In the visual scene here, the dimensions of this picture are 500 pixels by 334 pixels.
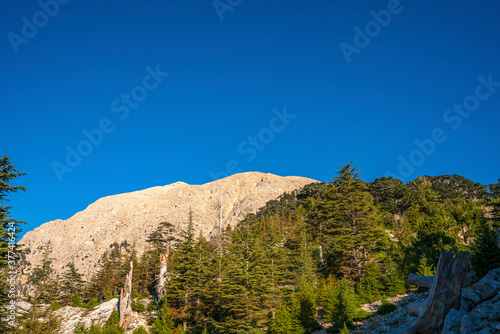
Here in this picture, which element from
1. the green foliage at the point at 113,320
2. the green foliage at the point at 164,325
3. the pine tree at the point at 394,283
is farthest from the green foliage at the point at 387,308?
the green foliage at the point at 113,320

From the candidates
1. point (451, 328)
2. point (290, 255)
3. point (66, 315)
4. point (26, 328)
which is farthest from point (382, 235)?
point (66, 315)

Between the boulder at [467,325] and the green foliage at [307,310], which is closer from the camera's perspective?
the boulder at [467,325]

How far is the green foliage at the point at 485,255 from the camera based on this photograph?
20.3 meters

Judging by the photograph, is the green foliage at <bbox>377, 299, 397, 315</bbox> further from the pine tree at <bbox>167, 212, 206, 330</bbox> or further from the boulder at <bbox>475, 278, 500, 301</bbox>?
the pine tree at <bbox>167, 212, 206, 330</bbox>

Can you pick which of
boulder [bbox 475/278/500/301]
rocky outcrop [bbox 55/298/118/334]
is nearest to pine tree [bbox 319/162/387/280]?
boulder [bbox 475/278/500/301]

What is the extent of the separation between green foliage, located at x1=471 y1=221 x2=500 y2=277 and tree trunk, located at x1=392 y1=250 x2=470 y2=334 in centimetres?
1248

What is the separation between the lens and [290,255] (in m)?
39.2

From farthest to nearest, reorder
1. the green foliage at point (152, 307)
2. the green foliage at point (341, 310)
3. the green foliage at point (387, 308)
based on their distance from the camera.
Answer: the green foliage at point (152, 307) → the green foliage at point (387, 308) → the green foliage at point (341, 310)

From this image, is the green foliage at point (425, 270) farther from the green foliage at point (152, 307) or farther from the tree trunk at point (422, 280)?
the green foliage at point (152, 307)

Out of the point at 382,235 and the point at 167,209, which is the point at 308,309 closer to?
the point at 382,235

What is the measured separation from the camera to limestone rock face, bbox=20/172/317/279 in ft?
444

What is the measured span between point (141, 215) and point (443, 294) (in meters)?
161

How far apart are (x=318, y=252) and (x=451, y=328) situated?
3763cm

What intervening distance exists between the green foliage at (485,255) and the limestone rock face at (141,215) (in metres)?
103
